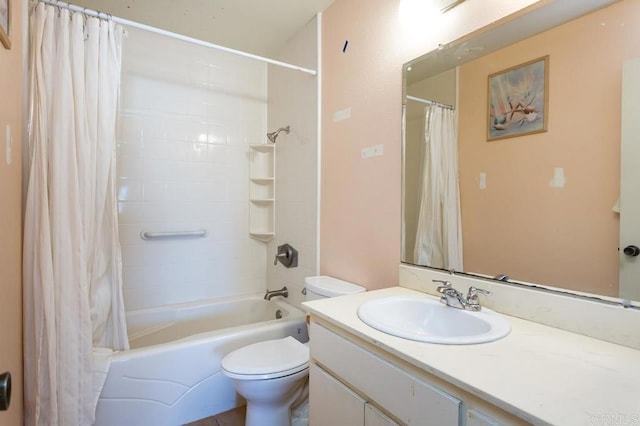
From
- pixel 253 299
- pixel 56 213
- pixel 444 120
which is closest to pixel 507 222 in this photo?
pixel 444 120

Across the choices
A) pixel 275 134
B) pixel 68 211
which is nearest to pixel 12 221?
pixel 68 211

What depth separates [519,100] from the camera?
41.9 inches

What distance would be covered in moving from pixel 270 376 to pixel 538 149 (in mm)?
1368

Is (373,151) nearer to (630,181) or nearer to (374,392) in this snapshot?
(630,181)

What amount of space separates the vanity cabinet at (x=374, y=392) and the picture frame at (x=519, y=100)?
86 centimetres

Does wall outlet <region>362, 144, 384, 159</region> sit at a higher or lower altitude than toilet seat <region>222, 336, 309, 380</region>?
higher

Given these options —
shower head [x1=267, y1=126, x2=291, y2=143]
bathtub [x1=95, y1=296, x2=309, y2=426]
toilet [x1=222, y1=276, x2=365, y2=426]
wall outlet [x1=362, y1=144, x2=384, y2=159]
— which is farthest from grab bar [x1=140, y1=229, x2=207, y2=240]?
wall outlet [x1=362, y1=144, x2=384, y2=159]

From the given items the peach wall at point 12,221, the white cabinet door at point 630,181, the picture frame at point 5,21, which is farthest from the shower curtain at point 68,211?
the white cabinet door at point 630,181

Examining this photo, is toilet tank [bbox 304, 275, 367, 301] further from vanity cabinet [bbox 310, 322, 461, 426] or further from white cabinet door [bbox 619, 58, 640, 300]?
white cabinet door [bbox 619, 58, 640, 300]

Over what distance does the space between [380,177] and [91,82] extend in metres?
1.44

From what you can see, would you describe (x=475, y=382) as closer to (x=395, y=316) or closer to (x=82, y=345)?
(x=395, y=316)

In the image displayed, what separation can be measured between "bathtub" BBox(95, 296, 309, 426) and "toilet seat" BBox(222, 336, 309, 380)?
0.24m

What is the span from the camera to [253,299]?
2.55 m

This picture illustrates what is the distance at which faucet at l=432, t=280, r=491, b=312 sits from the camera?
3.53ft
